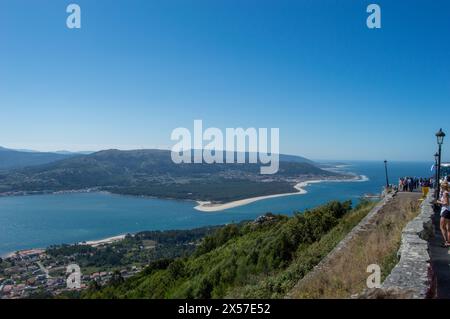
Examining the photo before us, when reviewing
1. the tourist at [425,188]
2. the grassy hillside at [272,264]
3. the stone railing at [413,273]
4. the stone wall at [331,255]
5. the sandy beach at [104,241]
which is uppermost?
the stone railing at [413,273]

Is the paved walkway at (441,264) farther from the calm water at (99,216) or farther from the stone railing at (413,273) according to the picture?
the calm water at (99,216)

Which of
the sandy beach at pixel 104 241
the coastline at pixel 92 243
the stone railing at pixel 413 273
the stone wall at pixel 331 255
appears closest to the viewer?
the stone railing at pixel 413 273

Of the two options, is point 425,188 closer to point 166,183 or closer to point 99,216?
point 99,216

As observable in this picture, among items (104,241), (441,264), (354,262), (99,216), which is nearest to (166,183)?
(99,216)

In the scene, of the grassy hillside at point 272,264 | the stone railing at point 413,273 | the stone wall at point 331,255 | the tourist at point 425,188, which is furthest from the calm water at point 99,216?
the stone railing at point 413,273

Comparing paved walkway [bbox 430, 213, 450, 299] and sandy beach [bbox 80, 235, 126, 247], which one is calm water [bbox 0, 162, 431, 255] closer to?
sandy beach [bbox 80, 235, 126, 247]

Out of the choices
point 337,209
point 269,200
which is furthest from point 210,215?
point 337,209

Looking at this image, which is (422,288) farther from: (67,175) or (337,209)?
(67,175)
